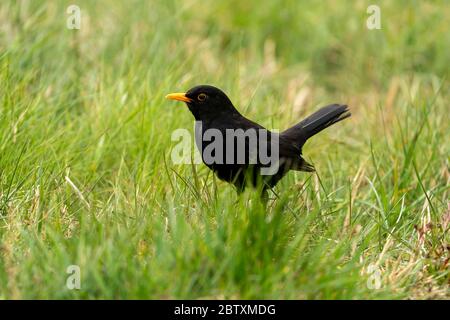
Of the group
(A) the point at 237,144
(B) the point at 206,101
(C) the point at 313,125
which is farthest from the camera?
(C) the point at 313,125

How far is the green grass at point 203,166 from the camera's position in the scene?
3555mm

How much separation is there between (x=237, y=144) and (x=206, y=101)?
0.41m

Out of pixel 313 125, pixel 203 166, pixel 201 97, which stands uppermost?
pixel 201 97

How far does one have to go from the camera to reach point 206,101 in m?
5.19

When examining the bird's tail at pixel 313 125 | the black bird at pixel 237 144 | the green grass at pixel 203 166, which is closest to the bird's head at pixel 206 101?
the black bird at pixel 237 144

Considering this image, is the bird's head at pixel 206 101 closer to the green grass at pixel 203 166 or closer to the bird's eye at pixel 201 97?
the bird's eye at pixel 201 97

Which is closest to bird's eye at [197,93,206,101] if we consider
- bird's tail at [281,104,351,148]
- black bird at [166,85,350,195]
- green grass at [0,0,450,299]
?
black bird at [166,85,350,195]

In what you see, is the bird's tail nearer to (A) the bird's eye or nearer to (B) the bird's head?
(B) the bird's head

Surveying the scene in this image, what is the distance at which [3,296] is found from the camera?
11.5 feet

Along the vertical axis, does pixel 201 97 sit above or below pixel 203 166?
above

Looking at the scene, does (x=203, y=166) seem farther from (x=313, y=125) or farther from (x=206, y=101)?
(x=313, y=125)

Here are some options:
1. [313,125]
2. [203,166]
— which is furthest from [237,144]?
[313,125]
